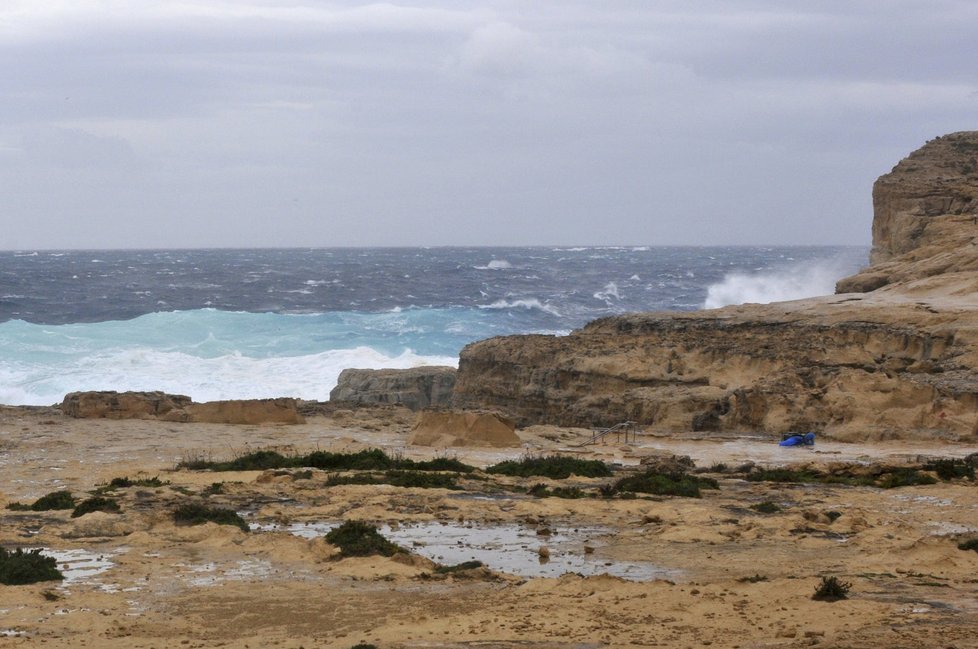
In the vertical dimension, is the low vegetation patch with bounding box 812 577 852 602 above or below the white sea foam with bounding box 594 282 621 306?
below

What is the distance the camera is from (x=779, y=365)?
84.9ft

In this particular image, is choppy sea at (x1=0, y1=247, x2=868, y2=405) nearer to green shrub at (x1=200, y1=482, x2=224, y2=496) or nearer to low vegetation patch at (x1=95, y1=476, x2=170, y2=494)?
low vegetation patch at (x1=95, y1=476, x2=170, y2=494)

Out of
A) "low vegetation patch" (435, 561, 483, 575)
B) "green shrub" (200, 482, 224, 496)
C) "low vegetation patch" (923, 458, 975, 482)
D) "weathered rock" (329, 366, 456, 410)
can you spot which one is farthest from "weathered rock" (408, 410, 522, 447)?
"low vegetation patch" (435, 561, 483, 575)

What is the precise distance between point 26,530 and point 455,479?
6309 mm

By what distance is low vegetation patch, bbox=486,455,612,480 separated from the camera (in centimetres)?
1931

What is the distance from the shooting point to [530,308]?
6950cm

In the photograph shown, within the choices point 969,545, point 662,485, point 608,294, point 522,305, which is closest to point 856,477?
point 662,485

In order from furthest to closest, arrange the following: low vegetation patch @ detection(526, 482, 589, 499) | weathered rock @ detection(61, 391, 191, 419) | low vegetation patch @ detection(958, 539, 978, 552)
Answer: weathered rock @ detection(61, 391, 191, 419) < low vegetation patch @ detection(526, 482, 589, 499) < low vegetation patch @ detection(958, 539, 978, 552)

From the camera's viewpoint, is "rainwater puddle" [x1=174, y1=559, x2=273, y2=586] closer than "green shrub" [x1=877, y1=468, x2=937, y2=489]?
Yes

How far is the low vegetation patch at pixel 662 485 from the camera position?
1742 cm

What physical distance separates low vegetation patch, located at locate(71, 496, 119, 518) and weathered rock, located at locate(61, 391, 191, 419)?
36.2ft

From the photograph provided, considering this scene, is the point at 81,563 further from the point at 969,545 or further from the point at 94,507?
the point at 969,545


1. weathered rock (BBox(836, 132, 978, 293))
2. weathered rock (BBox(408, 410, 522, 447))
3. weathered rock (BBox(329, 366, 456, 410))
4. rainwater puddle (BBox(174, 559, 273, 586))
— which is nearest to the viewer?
rainwater puddle (BBox(174, 559, 273, 586))

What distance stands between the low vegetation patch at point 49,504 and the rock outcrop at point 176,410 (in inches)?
391
